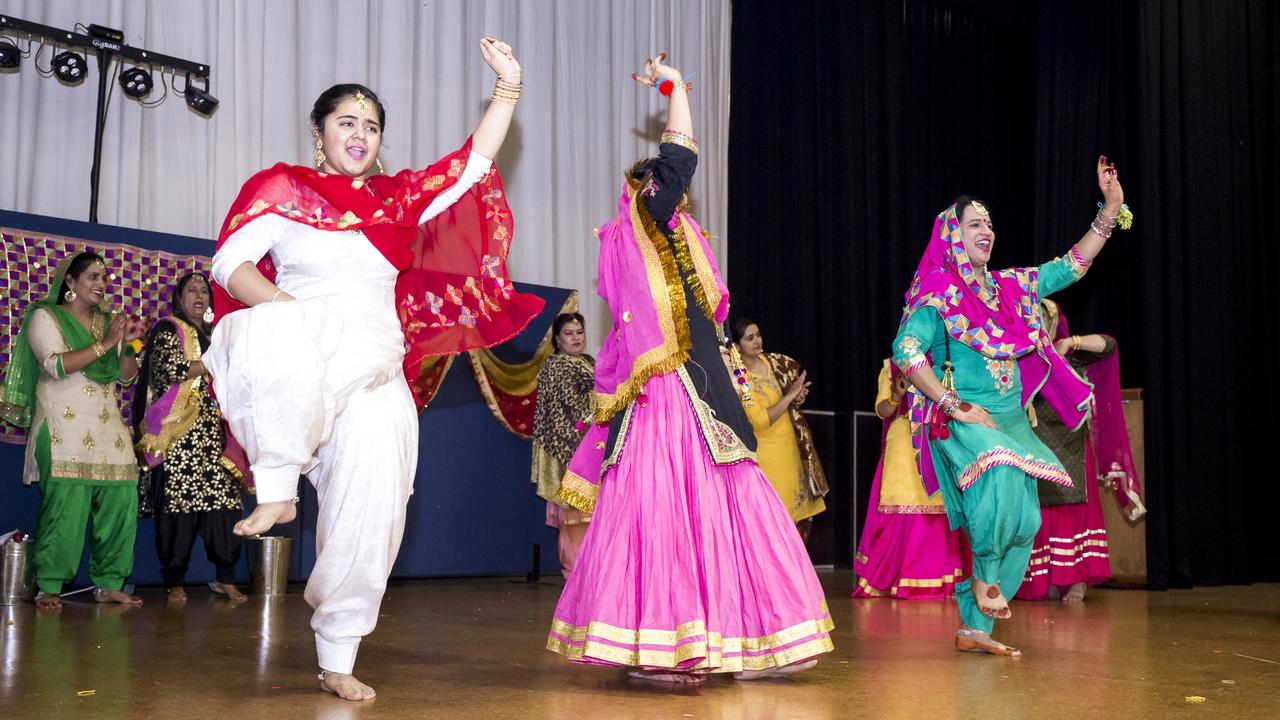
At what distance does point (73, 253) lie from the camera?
610cm

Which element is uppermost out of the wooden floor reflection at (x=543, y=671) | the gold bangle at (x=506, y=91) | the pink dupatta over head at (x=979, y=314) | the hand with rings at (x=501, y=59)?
the hand with rings at (x=501, y=59)

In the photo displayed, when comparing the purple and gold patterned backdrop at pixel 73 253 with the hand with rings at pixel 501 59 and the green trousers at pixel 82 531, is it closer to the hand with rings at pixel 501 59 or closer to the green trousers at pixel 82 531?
the green trousers at pixel 82 531

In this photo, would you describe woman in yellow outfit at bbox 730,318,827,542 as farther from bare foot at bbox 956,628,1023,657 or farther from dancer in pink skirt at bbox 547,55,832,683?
dancer in pink skirt at bbox 547,55,832,683

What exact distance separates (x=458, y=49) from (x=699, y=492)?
5.52m

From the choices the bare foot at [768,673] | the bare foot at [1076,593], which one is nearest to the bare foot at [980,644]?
the bare foot at [768,673]

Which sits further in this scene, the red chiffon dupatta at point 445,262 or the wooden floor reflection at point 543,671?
the red chiffon dupatta at point 445,262

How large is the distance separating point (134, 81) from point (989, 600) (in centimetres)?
513

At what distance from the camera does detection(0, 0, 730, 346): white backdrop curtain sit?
257 inches

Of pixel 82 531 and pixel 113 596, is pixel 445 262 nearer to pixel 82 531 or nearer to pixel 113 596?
pixel 82 531

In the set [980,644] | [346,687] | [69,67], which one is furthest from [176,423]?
[980,644]

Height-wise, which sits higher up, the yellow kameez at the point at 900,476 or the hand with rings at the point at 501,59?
the hand with rings at the point at 501,59

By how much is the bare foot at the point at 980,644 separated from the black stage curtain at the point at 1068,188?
3.87 metres

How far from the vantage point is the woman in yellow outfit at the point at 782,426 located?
738cm

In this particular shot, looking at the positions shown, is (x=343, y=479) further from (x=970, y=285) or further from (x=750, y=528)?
(x=970, y=285)
